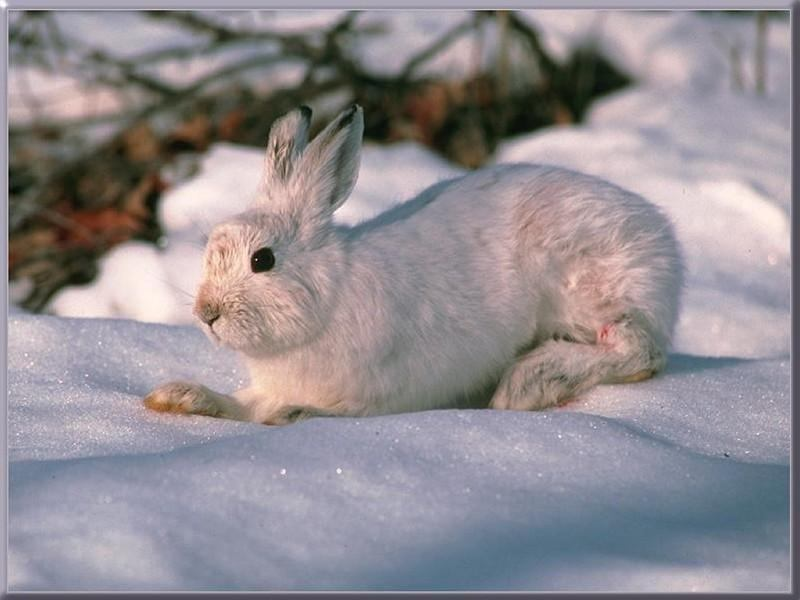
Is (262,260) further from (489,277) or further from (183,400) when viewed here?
(489,277)

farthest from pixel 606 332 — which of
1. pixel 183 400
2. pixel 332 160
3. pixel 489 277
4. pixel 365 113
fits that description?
pixel 365 113

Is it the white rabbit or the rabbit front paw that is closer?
the white rabbit

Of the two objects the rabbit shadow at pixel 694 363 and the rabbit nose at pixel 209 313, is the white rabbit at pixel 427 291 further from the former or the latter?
the rabbit shadow at pixel 694 363

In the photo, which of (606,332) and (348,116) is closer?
(348,116)

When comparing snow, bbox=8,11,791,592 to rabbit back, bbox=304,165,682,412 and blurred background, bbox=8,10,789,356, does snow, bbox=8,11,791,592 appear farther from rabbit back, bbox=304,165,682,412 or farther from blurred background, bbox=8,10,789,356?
blurred background, bbox=8,10,789,356

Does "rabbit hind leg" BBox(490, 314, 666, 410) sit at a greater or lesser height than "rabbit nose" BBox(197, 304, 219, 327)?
lesser

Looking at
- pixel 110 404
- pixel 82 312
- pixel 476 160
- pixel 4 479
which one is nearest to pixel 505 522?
pixel 4 479

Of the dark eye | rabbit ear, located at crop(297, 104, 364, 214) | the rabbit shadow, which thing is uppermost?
rabbit ear, located at crop(297, 104, 364, 214)

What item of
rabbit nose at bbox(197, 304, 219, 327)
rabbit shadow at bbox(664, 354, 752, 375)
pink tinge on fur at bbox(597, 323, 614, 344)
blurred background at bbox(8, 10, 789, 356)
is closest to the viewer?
rabbit nose at bbox(197, 304, 219, 327)

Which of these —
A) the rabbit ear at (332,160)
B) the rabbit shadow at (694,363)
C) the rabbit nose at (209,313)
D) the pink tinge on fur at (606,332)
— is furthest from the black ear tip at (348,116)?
the rabbit shadow at (694,363)

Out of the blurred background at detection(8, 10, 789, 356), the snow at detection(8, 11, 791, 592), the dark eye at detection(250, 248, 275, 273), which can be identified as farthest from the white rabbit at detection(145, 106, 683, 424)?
the blurred background at detection(8, 10, 789, 356)
